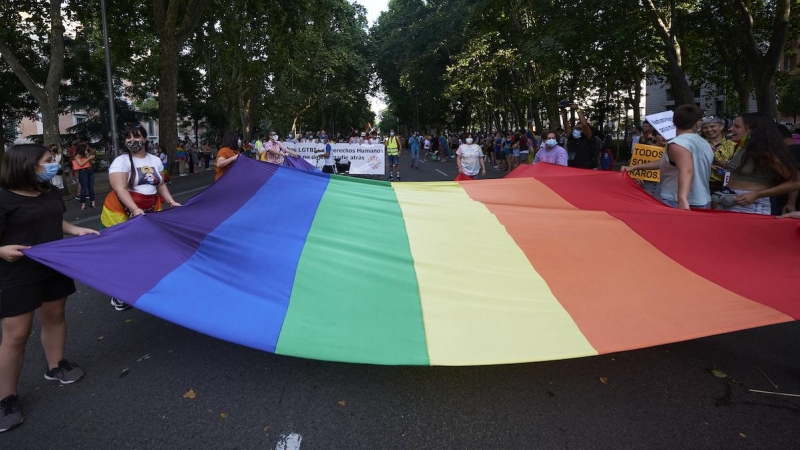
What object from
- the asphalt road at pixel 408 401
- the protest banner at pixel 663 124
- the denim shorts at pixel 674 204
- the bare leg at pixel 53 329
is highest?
the protest banner at pixel 663 124

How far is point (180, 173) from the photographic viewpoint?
1109 inches

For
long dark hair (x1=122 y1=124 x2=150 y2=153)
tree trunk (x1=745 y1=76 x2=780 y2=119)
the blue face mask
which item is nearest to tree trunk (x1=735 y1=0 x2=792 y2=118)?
tree trunk (x1=745 y1=76 x2=780 y2=119)

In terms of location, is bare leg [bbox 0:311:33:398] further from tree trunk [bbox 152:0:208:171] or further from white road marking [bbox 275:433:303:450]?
tree trunk [bbox 152:0:208:171]

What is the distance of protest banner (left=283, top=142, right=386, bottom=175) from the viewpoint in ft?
61.7

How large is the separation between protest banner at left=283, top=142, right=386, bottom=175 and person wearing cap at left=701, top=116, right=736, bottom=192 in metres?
13.8

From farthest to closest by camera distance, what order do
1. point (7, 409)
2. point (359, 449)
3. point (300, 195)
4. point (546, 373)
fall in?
point (300, 195) < point (546, 373) < point (7, 409) < point (359, 449)

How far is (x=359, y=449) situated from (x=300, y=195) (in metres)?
2.34

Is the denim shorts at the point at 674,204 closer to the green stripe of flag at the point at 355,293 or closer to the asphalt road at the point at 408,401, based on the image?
the asphalt road at the point at 408,401

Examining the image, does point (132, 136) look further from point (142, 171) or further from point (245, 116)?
point (245, 116)

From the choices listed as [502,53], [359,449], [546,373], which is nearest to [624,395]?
[546,373]

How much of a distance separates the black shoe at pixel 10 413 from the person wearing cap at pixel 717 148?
6.82 meters

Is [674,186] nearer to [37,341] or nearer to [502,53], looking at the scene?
[37,341]

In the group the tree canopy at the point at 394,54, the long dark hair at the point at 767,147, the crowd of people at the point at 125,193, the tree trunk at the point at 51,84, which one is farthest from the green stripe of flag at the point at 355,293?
the tree trunk at the point at 51,84

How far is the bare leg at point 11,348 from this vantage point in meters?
3.23
